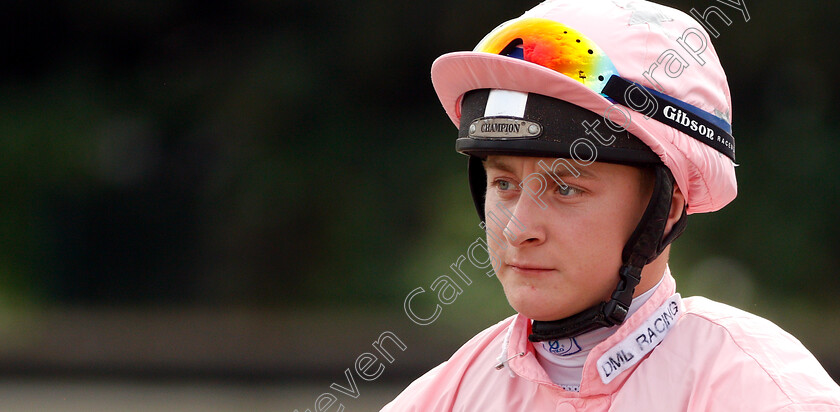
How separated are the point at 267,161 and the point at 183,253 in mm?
1013

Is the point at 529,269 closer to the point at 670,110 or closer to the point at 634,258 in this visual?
the point at 634,258

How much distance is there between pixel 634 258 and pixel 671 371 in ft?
0.88

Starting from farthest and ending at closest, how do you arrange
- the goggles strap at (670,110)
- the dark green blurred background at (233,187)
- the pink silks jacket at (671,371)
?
the dark green blurred background at (233,187) < the goggles strap at (670,110) < the pink silks jacket at (671,371)

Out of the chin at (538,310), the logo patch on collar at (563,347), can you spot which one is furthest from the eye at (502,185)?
the logo patch on collar at (563,347)

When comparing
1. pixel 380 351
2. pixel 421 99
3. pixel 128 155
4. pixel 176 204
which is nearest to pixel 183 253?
pixel 176 204

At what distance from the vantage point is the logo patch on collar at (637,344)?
6.50 ft

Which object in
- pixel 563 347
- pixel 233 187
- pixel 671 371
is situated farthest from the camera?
pixel 233 187

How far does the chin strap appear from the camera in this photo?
6.64 feet

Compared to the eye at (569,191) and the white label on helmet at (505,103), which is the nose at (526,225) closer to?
the eye at (569,191)

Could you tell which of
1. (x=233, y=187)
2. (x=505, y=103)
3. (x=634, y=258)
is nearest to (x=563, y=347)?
(x=634, y=258)

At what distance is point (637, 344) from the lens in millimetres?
2016

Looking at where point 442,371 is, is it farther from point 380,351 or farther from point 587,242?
point 380,351

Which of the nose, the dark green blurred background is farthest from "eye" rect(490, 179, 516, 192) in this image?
the dark green blurred background

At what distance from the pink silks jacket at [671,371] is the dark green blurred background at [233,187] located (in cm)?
452
